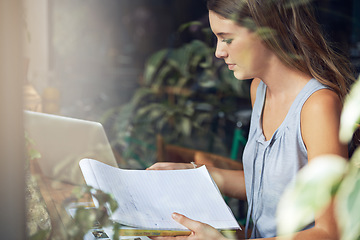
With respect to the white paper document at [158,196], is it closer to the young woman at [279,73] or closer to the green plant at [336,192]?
the young woman at [279,73]

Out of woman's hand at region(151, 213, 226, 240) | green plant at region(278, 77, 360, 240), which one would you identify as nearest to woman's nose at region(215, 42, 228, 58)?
woman's hand at region(151, 213, 226, 240)

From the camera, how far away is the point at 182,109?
2.90 m

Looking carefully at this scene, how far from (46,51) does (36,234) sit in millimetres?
2505

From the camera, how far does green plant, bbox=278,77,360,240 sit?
364 mm

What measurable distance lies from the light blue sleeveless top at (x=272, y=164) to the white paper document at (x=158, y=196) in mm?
214

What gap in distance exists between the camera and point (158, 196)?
873 mm

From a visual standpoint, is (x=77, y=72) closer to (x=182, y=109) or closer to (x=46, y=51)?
(x=46, y=51)

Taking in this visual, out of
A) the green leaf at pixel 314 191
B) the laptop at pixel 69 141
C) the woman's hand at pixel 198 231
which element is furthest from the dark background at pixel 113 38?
the green leaf at pixel 314 191

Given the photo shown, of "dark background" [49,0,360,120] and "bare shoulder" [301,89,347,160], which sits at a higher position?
"bare shoulder" [301,89,347,160]

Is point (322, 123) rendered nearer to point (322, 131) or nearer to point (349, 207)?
point (322, 131)

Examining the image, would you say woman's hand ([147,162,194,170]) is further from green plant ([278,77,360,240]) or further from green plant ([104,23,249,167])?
green plant ([104,23,249,167])

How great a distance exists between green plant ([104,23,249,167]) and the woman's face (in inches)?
62.8

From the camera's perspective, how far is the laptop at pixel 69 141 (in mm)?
1126

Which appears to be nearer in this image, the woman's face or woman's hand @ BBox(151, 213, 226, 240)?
woman's hand @ BBox(151, 213, 226, 240)
